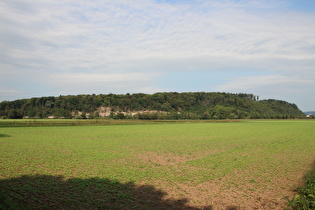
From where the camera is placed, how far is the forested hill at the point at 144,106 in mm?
136000

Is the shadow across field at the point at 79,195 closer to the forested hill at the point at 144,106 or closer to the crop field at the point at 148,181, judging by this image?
the crop field at the point at 148,181

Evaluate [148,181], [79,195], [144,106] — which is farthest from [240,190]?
[144,106]

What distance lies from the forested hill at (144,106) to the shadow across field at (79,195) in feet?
348

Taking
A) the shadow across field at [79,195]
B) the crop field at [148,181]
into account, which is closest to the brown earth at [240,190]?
the crop field at [148,181]

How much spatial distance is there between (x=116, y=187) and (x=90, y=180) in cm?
195

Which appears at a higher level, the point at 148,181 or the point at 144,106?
the point at 144,106

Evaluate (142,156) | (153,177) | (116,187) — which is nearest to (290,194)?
(153,177)

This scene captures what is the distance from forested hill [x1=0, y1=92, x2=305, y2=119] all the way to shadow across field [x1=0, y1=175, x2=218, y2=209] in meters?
106

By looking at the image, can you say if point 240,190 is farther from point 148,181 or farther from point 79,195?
point 79,195

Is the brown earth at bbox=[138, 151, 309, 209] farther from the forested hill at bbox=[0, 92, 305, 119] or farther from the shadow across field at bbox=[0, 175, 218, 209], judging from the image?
the forested hill at bbox=[0, 92, 305, 119]

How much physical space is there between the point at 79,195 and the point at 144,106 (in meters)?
170

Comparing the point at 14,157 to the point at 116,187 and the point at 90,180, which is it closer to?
the point at 90,180

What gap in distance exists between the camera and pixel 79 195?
10.7m

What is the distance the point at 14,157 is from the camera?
19250 millimetres
